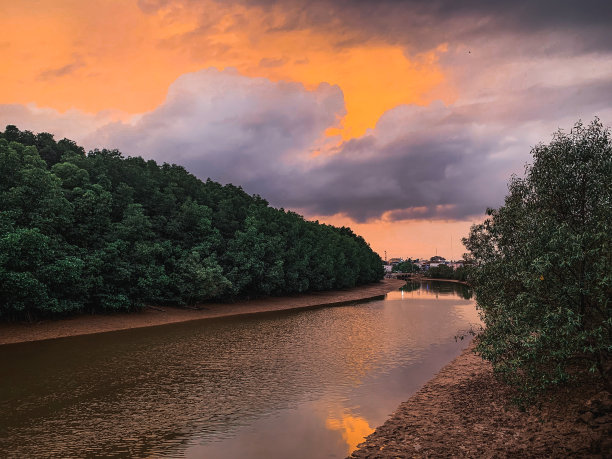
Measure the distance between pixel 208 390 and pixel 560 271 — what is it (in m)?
20.7

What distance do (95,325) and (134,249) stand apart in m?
11.2

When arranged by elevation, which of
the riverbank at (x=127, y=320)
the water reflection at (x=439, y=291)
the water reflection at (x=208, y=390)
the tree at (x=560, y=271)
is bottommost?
the water reflection at (x=439, y=291)

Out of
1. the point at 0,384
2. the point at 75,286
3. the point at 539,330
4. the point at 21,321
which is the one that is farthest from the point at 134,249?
the point at 539,330

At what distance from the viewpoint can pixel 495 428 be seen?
17.0 meters

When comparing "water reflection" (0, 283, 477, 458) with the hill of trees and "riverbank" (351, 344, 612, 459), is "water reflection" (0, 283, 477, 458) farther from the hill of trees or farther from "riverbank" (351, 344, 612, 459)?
the hill of trees

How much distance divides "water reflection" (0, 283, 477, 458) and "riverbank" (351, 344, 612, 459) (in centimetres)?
177

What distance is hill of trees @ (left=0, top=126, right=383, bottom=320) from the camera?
133 ft

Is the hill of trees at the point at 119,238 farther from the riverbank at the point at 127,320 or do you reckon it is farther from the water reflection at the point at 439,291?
the water reflection at the point at 439,291

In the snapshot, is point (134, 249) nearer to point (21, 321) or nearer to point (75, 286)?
point (75, 286)

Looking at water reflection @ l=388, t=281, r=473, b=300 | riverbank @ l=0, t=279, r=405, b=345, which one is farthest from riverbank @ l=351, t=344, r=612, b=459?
water reflection @ l=388, t=281, r=473, b=300

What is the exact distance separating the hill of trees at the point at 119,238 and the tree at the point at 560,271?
4061 cm

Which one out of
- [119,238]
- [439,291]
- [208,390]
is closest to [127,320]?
[119,238]

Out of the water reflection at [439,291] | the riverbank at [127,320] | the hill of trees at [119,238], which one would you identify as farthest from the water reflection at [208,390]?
the water reflection at [439,291]

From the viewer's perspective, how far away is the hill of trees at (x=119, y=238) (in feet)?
133
